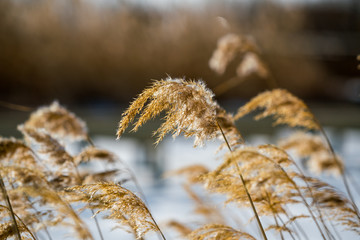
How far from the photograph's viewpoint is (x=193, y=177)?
192 cm

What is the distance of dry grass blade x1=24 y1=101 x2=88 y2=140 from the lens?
2307mm

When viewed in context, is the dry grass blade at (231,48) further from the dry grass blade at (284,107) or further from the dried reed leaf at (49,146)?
the dried reed leaf at (49,146)

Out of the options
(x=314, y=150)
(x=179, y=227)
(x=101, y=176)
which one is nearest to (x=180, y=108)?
(x=101, y=176)

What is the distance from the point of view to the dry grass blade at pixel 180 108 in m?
1.42

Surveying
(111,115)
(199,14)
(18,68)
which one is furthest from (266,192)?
(18,68)

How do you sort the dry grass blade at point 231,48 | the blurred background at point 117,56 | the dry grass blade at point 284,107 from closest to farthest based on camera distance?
the dry grass blade at point 284,107, the dry grass blade at point 231,48, the blurred background at point 117,56

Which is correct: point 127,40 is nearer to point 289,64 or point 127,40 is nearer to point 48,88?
point 48,88

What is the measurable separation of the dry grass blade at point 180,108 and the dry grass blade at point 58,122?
3.24ft

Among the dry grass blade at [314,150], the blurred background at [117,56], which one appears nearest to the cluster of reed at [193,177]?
the dry grass blade at [314,150]

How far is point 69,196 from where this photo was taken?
5.61 ft

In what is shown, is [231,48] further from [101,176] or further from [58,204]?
[58,204]

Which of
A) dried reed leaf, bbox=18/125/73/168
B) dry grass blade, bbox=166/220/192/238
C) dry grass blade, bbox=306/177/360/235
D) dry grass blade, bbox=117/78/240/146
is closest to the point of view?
dry grass blade, bbox=117/78/240/146

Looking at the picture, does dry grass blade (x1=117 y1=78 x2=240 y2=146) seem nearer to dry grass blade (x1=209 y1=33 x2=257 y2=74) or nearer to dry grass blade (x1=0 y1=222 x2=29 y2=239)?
dry grass blade (x1=0 y1=222 x2=29 y2=239)

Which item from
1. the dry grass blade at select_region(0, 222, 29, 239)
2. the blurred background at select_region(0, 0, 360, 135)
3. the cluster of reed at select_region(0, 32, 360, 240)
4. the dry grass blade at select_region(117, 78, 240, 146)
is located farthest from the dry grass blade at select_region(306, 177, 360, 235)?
the blurred background at select_region(0, 0, 360, 135)
